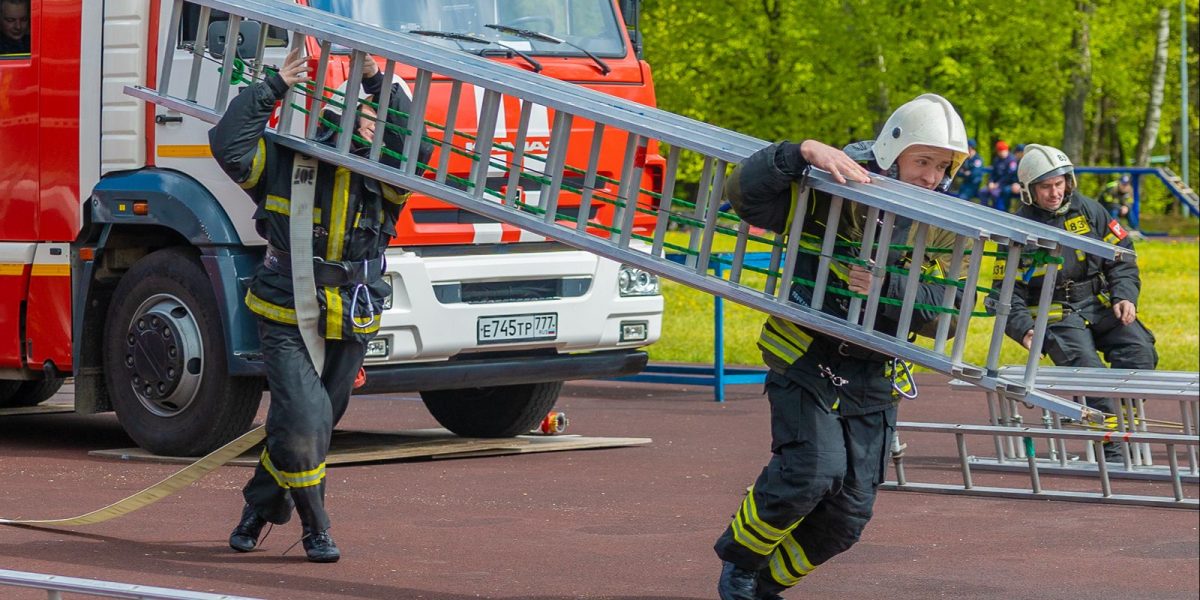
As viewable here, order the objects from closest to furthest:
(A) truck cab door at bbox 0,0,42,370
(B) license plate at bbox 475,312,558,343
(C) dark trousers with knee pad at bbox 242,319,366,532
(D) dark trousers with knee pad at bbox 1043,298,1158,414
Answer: (C) dark trousers with knee pad at bbox 242,319,366,532 < (B) license plate at bbox 475,312,558,343 < (A) truck cab door at bbox 0,0,42,370 < (D) dark trousers with knee pad at bbox 1043,298,1158,414

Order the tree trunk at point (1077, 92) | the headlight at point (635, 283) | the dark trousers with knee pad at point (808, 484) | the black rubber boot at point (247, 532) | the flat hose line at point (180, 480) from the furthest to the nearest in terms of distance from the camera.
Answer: the tree trunk at point (1077, 92), the headlight at point (635, 283), the flat hose line at point (180, 480), the black rubber boot at point (247, 532), the dark trousers with knee pad at point (808, 484)

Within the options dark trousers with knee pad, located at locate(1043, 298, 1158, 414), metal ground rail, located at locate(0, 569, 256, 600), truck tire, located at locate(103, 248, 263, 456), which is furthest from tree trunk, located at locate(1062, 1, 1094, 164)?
Result: metal ground rail, located at locate(0, 569, 256, 600)

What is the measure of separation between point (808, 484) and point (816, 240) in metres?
0.73

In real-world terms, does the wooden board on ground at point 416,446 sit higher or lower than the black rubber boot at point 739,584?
lower

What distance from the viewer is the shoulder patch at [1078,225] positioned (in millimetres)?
10055

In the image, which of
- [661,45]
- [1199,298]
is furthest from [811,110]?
[1199,298]

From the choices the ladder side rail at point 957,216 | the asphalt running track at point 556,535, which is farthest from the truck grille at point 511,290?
the ladder side rail at point 957,216

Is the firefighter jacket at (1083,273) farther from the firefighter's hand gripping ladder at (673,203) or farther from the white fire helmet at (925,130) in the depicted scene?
the white fire helmet at (925,130)

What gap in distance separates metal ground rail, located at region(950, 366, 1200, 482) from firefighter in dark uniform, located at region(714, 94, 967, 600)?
3.43 meters

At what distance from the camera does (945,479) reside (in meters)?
9.77

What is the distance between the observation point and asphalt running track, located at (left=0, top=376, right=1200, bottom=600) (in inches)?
263

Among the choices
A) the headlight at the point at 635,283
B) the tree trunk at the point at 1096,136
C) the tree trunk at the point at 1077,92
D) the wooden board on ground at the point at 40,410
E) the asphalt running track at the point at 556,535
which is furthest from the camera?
the tree trunk at the point at 1096,136

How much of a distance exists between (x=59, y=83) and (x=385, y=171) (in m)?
3.88

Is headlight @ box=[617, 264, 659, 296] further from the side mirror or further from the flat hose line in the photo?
the flat hose line
